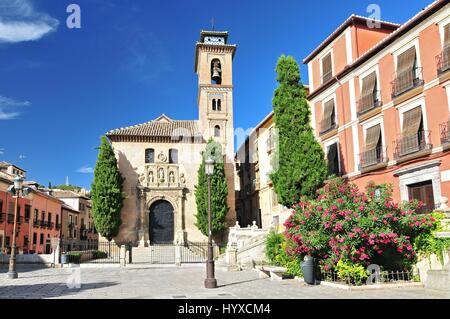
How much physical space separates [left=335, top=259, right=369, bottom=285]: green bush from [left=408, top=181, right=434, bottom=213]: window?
6.12m

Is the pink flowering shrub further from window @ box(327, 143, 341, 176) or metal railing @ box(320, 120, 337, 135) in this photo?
metal railing @ box(320, 120, 337, 135)

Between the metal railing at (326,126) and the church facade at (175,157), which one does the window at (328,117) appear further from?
the church facade at (175,157)

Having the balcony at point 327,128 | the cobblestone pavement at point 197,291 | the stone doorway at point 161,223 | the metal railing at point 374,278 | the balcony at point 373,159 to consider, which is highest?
the balcony at point 327,128

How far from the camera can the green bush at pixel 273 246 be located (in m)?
21.4

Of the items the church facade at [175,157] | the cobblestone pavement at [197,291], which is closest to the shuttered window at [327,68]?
the cobblestone pavement at [197,291]

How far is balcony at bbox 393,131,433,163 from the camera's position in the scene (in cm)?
1683

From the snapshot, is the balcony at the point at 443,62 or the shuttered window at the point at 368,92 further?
the shuttered window at the point at 368,92

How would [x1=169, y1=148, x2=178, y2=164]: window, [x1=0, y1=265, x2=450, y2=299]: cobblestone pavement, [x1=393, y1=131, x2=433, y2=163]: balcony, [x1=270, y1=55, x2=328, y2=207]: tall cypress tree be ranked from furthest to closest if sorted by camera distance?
[x1=169, y1=148, x2=178, y2=164]: window, [x1=270, y1=55, x2=328, y2=207]: tall cypress tree, [x1=393, y1=131, x2=433, y2=163]: balcony, [x1=0, y1=265, x2=450, y2=299]: cobblestone pavement

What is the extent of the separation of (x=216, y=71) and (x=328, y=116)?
1684 centimetres

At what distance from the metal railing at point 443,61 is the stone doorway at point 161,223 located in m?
24.5

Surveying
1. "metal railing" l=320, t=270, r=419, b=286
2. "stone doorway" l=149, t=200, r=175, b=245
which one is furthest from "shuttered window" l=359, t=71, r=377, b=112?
"stone doorway" l=149, t=200, r=175, b=245

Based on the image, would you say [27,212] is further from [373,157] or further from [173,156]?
[373,157]

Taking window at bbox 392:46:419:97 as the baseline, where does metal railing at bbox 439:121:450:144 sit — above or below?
below

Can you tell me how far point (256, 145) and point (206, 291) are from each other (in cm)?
2872
